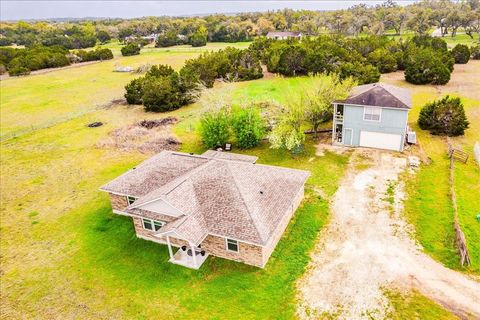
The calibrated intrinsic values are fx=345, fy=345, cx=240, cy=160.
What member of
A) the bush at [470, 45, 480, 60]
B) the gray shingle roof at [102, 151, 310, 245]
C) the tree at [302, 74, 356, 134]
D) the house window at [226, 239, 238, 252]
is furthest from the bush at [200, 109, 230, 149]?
the bush at [470, 45, 480, 60]

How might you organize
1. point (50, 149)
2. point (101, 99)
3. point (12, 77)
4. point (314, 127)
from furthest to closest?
point (12, 77)
point (101, 99)
point (50, 149)
point (314, 127)

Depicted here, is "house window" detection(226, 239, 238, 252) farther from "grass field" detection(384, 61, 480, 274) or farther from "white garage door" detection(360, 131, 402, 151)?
"white garage door" detection(360, 131, 402, 151)

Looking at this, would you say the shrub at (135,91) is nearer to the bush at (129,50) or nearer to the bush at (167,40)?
the bush at (129,50)

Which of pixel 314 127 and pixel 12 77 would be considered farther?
pixel 12 77

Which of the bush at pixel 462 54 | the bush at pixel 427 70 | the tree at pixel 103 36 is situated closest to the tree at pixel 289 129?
the bush at pixel 427 70

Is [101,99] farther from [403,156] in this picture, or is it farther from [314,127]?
[403,156]

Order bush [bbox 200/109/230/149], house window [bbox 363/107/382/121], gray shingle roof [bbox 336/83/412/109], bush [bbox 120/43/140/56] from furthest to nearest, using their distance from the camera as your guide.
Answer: bush [bbox 120/43/140/56]
bush [bbox 200/109/230/149]
house window [bbox 363/107/382/121]
gray shingle roof [bbox 336/83/412/109]

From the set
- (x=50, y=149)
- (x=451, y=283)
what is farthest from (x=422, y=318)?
(x=50, y=149)
